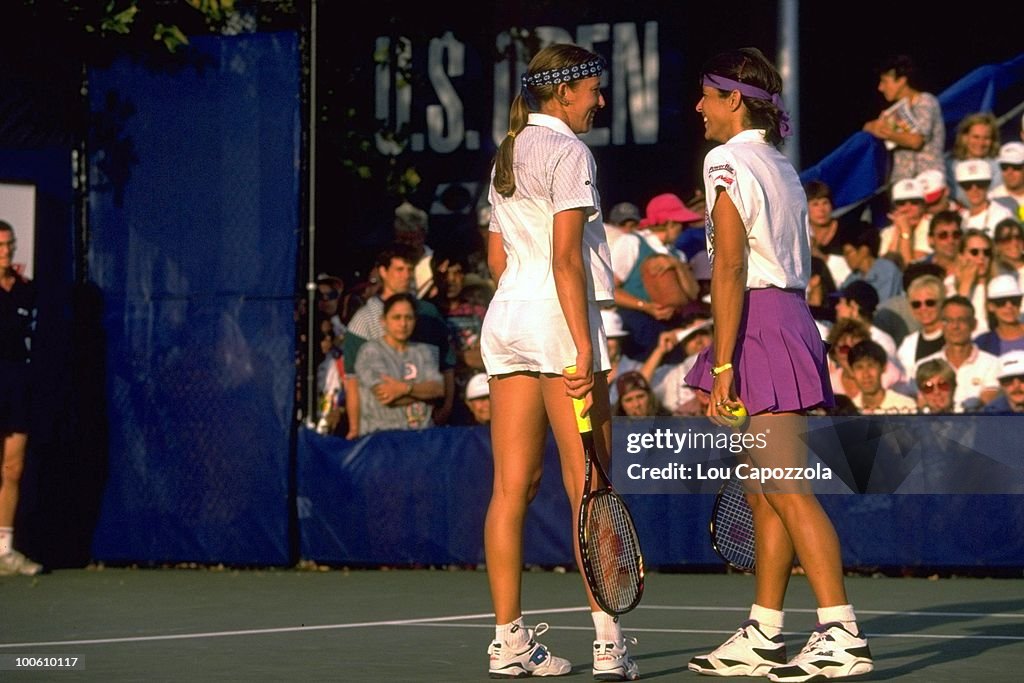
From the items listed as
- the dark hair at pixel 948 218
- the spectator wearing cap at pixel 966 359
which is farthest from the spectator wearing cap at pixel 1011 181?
the spectator wearing cap at pixel 966 359

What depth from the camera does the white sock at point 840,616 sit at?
6418 millimetres

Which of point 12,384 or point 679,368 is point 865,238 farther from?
point 12,384

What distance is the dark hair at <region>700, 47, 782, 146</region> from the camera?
6.71 metres

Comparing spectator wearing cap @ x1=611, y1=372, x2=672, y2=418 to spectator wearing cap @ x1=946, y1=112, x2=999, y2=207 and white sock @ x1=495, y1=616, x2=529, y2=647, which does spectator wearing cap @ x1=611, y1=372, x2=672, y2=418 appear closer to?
spectator wearing cap @ x1=946, y1=112, x2=999, y2=207

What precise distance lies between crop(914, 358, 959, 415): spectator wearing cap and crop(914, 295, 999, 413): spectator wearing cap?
0.10m

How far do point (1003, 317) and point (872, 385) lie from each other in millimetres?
950

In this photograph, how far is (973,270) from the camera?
12148 millimetres

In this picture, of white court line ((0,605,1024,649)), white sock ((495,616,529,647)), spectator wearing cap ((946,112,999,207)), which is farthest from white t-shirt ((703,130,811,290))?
spectator wearing cap ((946,112,999,207))

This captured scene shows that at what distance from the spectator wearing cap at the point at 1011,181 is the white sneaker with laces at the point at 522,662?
6.87 m

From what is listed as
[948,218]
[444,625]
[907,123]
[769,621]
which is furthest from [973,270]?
[769,621]

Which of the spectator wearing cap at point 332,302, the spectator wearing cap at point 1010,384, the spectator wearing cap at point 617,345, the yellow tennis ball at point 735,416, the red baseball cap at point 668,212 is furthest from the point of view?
the red baseball cap at point 668,212

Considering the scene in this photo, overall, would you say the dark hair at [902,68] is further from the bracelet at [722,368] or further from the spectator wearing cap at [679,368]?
the bracelet at [722,368]

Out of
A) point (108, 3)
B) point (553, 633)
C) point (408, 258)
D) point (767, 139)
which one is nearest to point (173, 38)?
point (108, 3)

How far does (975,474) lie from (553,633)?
3334 millimetres
